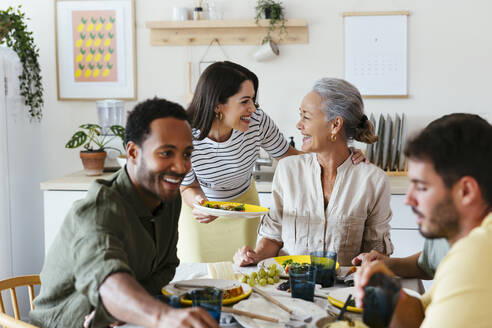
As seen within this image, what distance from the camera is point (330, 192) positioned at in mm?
2166

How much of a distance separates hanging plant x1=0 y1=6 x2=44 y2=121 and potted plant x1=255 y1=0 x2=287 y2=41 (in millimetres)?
1455

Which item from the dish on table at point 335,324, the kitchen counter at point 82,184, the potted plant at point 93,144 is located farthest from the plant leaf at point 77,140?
the dish on table at point 335,324

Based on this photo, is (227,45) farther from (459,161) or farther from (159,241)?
(459,161)

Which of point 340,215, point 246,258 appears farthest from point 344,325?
point 340,215

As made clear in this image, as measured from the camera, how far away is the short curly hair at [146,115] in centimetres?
144

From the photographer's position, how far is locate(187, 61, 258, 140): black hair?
8.13 ft

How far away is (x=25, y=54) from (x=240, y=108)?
1.73 meters

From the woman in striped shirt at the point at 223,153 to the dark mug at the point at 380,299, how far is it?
1343mm

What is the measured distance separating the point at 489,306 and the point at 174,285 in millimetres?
865

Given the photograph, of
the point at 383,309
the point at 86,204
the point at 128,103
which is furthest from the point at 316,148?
the point at 128,103

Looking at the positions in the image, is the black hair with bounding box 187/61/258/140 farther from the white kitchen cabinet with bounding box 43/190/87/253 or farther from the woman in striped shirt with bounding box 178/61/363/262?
the white kitchen cabinet with bounding box 43/190/87/253

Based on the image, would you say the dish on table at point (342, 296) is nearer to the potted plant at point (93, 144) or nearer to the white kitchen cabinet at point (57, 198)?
the white kitchen cabinet at point (57, 198)

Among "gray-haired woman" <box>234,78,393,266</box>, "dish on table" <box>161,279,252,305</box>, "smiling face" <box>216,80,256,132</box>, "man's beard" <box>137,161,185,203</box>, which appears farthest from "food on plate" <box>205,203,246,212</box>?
"man's beard" <box>137,161,185,203</box>

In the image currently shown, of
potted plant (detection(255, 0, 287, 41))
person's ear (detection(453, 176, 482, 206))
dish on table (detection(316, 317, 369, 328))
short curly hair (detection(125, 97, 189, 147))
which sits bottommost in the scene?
dish on table (detection(316, 317, 369, 328))
